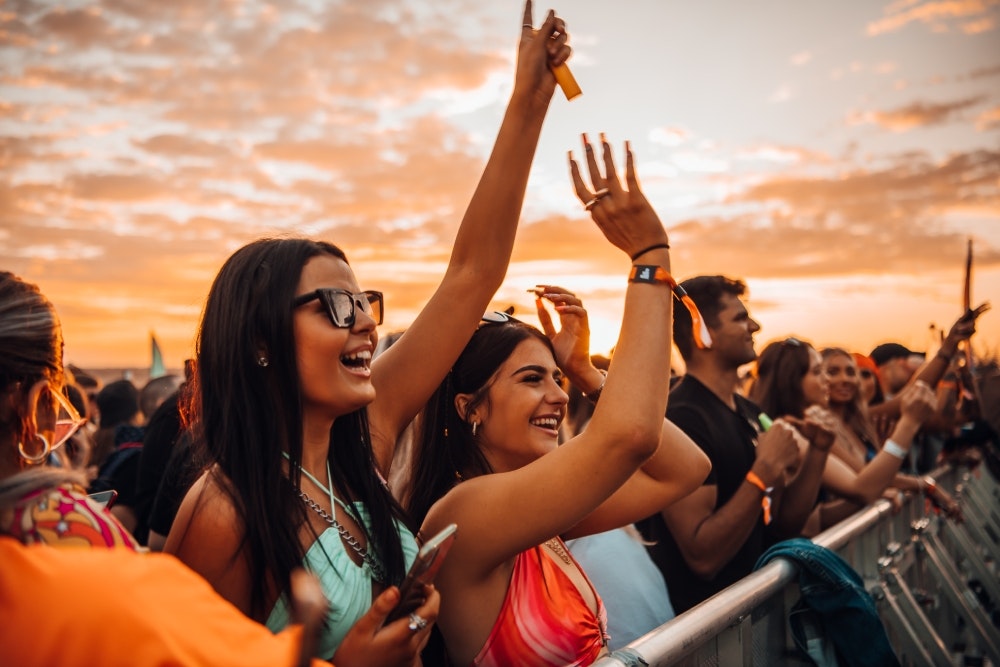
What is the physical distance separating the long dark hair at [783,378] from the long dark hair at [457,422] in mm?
3599

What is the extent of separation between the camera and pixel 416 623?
161 centimetres

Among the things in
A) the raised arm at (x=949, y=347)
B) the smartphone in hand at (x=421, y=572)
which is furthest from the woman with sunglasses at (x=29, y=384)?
the raised arm at (x=949, y=347)

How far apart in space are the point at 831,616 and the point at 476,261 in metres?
1.96

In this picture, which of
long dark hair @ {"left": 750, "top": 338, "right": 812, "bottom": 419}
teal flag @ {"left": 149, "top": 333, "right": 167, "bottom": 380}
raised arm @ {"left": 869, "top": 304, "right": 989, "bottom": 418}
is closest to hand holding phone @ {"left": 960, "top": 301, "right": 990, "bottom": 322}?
raised arm @ {"left": 869, "top": 304, "right": 989, "bottom": 418}

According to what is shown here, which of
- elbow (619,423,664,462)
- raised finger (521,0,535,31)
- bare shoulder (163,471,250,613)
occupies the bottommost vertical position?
bare shoulder (163,471,250,613)

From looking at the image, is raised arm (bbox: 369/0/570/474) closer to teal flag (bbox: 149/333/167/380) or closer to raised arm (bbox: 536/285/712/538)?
raised arm (bbox: 536/285/712/538)

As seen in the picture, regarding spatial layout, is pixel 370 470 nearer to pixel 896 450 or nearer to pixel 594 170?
pixel 594 170

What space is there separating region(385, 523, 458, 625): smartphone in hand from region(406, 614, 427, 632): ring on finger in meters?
0.03

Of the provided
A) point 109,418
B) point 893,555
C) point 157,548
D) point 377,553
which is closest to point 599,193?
point 377,553

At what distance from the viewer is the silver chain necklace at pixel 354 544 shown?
1.96m

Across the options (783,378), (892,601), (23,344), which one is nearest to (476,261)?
(23,344)

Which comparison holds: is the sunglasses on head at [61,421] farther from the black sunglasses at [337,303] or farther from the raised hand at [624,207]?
the raised hand at [624,207]

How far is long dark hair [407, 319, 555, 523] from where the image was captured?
2.71 metres

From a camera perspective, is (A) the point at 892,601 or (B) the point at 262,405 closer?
→ (B) the point at 262,405
